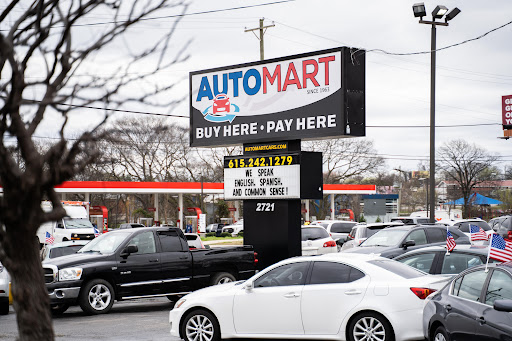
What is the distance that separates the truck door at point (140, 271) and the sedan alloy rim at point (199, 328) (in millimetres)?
4916

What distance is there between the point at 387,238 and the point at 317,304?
32.5 feet

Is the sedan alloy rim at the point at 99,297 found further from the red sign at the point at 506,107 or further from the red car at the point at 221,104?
the red sign at the point at 506,107

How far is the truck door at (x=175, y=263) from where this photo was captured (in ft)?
54.4

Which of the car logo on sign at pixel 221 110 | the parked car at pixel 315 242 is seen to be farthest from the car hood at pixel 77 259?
the parked car at pixel 315 242

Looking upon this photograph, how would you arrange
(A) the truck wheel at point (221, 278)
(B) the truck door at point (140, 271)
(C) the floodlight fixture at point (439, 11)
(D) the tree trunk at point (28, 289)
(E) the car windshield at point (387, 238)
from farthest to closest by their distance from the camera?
(C) the floodlight fixture at point (439, 11), (E) the car windshield at point (387, 238), (A) the truck wheel at point (221, 278), (B) the truck door at point (140, 271), (D) the tree trunk at point (28, 289)

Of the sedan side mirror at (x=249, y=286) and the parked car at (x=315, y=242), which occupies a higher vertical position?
the sedan side mirror at (x=249, y=286)

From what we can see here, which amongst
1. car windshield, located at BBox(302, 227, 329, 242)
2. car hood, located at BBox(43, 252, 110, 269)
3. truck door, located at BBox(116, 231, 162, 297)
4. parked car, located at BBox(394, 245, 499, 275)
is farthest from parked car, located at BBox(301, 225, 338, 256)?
parked car, located at BBox(394, 245, 499, 275)

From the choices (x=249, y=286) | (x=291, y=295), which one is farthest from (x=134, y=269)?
(x=291, y=295)

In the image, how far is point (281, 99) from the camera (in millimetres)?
20250

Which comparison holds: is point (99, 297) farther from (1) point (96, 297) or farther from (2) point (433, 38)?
(2) point (433, 38)

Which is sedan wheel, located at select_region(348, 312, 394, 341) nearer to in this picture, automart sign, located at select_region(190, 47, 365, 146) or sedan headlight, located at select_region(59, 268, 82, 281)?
sedan headlight, located at select_region(59, 268, 82, 281)

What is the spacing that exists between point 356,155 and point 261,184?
6888 cm

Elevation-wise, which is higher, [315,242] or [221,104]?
[221,104]

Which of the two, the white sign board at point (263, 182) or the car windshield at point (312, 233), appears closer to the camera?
the white sign board at point (263, 182)
